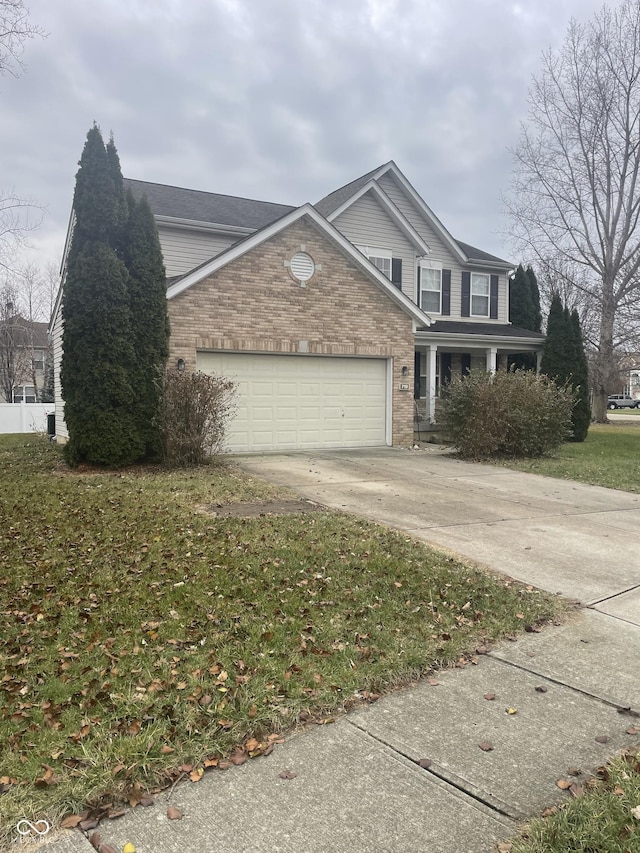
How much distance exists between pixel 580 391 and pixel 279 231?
36.2ft

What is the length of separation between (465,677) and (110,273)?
9.80 meters

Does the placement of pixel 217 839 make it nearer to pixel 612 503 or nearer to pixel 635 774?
pixel 635 774

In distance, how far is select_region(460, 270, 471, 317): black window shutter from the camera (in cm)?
2150

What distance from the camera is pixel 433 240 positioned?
20.9 m

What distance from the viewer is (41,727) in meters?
3.04

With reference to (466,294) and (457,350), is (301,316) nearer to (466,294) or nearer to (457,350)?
(457,350)

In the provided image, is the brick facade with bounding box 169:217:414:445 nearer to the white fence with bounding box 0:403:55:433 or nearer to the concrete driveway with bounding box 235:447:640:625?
the concrete driveway with bounding box 235:447:640:625

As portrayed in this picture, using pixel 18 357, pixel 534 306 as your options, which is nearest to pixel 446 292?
pixel 534 306

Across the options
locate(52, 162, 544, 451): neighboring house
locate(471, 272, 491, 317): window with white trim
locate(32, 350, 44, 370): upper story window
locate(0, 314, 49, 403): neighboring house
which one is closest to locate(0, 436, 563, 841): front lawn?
locate(52, 162, 544, 451): neighboring house

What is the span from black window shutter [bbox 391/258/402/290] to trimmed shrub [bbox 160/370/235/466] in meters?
10.0

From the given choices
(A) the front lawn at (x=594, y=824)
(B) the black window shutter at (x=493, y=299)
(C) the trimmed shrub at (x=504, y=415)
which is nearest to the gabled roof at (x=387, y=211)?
(B) the black window shutter at (x=493, y=299)

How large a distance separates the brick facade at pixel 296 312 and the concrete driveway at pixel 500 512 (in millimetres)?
2605

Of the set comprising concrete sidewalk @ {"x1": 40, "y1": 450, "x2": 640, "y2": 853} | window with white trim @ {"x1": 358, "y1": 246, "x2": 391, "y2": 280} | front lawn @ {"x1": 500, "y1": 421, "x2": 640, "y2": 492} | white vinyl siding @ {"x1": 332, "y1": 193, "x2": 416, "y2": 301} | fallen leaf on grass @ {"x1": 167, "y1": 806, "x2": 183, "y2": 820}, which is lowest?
concrete sidewalk @ {"x1": 40, "y1": 450, "x2": 640, "y2": 853}

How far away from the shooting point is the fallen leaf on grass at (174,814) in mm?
2449
